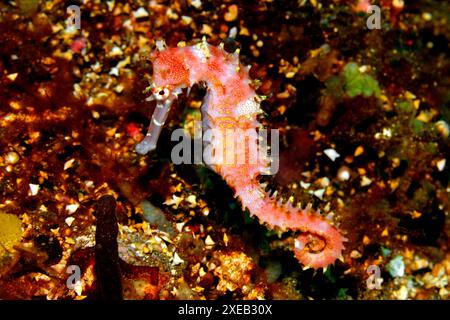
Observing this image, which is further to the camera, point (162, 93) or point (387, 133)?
point (387, 133)

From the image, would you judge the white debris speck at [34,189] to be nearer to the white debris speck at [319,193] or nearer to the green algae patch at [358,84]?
the white debris speck at [319,193]

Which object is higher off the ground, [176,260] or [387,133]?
[387,133]

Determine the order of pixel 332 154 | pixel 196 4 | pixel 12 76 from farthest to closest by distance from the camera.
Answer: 1. pixel 196 4
2. pixel 332 154
3. pixel 12 76

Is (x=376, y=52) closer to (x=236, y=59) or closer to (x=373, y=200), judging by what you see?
(x=373, y=200)

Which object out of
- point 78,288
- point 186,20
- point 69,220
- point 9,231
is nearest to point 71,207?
point 69,220

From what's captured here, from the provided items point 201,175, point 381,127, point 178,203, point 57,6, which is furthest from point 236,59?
point 57,6

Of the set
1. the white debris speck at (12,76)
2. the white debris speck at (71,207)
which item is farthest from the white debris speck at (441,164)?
the white debris speck at (12,76)

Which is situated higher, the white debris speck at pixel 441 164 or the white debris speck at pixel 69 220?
the white debris speck at pixel 441 164

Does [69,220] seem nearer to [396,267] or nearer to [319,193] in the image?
[319,193]
